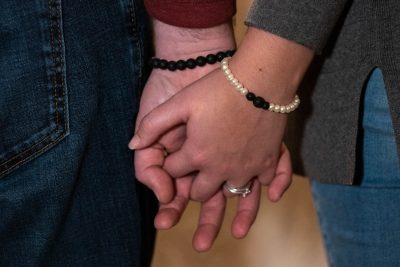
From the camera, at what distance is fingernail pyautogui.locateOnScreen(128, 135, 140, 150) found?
0.73m

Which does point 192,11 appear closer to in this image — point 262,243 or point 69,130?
point 69,130

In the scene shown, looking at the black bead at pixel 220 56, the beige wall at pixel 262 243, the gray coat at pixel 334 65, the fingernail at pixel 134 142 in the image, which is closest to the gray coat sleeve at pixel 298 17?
the gray coat at pixel 334 65

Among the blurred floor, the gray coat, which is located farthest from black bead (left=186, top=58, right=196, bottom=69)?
the blurred floor

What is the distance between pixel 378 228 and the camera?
2.73 ft

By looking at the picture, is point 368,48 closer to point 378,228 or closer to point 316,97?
point 316,97

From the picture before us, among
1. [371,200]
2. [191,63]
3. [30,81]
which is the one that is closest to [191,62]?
[191,63]

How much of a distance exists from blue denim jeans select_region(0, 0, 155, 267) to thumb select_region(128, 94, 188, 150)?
0.08 ft

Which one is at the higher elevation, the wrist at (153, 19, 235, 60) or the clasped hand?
the wrist at (153, 19, 235, 60)

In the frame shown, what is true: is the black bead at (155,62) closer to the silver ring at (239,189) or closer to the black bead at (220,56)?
the black bead at (220,56)

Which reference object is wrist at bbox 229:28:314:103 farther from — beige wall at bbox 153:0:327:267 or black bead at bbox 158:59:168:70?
beige wall at bbox 153:0:327:267

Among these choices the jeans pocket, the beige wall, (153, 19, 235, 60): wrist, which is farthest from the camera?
the beige wall

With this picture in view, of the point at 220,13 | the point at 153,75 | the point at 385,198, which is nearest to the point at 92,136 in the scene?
the point at 153,75

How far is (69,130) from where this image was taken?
67 centimetres

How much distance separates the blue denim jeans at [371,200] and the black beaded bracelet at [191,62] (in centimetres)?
19
